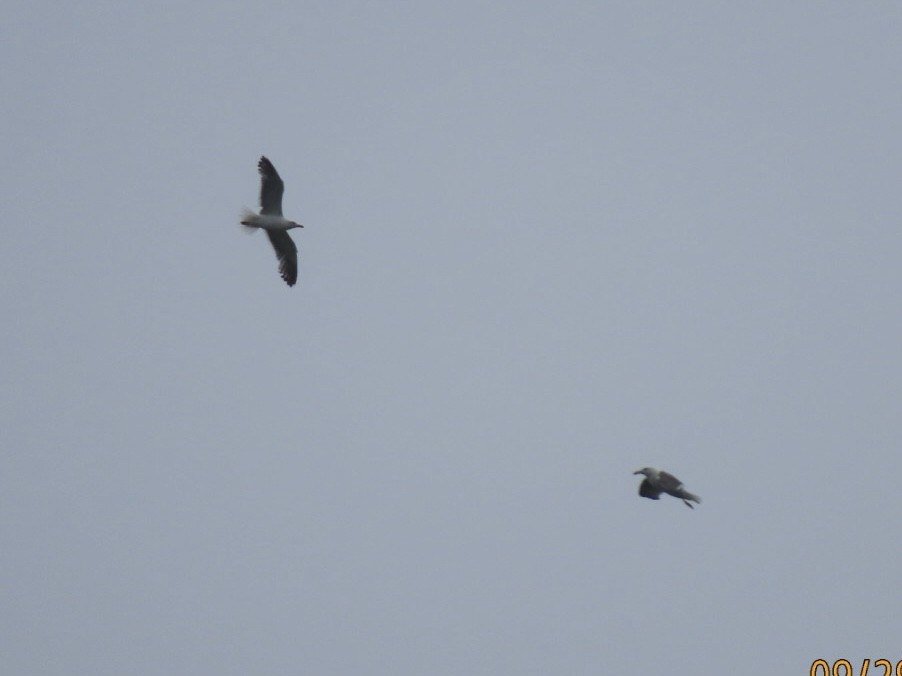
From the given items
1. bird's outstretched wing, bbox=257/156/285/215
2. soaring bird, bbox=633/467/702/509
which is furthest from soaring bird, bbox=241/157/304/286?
soaring bird, bbox=633/467/702/509

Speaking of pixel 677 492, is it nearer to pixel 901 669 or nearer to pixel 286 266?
pixel 901 669

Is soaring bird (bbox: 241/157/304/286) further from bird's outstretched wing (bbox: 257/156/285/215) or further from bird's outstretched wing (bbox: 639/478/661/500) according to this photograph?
bird's outstretched wing (bbox: 639/478/661/500)

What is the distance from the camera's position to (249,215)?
3014cm

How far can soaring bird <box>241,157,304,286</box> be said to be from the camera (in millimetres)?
29969

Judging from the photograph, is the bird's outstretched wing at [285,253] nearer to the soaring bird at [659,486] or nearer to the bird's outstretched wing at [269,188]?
the bird's outstretched wing at [269,188]

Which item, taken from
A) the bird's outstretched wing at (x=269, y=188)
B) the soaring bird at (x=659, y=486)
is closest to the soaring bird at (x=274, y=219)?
the bird's outstretched wing at (x=269, y=188)

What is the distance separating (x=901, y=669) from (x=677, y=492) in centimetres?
754

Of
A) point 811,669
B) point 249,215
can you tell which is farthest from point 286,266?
point 811,669

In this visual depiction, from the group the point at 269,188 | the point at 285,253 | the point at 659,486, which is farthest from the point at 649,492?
the point at 269,188

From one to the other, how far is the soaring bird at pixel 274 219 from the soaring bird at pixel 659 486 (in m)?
11.5

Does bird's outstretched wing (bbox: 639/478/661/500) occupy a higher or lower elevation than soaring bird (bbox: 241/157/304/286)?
lower

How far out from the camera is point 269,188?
30047 millimetres

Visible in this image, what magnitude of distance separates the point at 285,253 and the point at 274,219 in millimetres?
1476

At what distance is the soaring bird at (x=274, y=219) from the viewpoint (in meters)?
30.0
